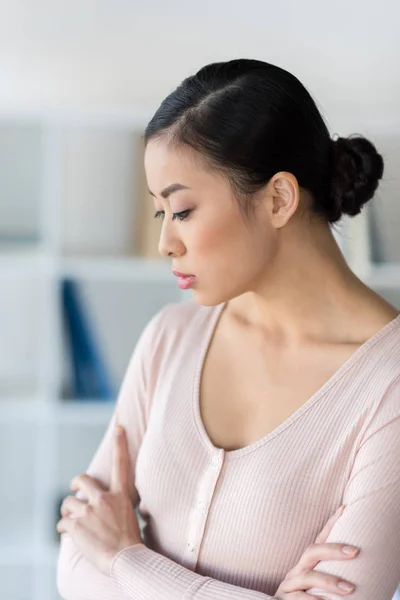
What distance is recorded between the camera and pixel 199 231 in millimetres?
1061

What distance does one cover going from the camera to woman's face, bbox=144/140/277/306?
1.06 m

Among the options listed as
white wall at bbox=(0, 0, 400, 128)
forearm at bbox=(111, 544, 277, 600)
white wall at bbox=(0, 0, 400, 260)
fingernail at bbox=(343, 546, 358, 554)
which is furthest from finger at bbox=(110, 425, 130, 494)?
white wall at bbox=(0, 0, 400, 128)

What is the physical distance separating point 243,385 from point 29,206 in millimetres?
1704

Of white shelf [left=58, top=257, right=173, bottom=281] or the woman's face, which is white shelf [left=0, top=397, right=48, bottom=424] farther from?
the woman's face

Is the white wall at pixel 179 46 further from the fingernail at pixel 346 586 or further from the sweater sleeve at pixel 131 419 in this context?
the fingernail at pixel 346 586

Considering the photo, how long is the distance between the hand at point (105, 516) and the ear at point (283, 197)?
428mm

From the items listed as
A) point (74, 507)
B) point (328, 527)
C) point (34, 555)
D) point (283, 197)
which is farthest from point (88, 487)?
point (34, 555)

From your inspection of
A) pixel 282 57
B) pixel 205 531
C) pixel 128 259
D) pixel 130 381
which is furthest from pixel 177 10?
pixel 205 531

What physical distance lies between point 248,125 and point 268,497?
0.50 meters

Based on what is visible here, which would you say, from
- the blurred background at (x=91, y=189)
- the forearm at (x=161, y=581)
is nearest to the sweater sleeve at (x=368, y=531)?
the forearm at (x=161, y=581)

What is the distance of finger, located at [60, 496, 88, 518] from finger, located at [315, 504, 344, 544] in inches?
14.6

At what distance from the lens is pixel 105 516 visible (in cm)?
116

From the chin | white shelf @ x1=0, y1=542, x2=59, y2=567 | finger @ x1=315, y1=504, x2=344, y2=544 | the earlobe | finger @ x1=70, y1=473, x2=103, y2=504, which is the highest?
the earlobe

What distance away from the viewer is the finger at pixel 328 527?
3.26 feet
